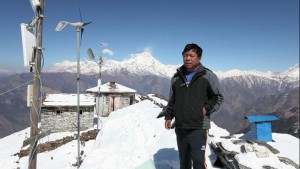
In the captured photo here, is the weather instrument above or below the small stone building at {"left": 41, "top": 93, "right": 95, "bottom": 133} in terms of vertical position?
above

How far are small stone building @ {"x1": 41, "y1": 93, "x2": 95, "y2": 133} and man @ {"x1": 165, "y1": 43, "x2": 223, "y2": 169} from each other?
1070 inches

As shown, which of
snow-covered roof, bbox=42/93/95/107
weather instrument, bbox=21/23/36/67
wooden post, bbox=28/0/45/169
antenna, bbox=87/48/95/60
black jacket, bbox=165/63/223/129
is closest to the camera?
black jacket, bbox=165/63/223/129

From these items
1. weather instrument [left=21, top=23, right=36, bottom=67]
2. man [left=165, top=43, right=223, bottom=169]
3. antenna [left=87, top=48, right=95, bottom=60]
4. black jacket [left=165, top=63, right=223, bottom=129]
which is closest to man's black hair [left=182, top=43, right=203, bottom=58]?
man [left=165, top=43, right=223, bottom=169]

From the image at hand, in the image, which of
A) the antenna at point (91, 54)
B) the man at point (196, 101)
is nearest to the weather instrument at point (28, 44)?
the man at point (196, 101)

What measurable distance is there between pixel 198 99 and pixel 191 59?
0.86m

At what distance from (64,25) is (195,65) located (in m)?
5.91

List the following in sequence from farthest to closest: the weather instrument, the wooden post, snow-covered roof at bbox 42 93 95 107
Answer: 1. snow-covered roof at bbox 42 93 95 107
2. the wooden post
3. the weather instrument

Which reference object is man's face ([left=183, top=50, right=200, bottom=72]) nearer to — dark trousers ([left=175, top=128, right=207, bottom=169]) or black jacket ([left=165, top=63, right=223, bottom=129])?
black jacket ([left=165, top=63, right=223, bottom=129])

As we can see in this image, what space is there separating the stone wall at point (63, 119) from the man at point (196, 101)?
27.6m

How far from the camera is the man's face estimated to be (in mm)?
5699

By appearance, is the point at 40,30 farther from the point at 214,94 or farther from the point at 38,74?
the point at 214,94

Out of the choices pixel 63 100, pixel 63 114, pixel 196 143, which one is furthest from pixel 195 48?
pixel 63 100

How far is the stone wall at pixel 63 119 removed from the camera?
100 ft

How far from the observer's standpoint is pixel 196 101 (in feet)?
18.6
